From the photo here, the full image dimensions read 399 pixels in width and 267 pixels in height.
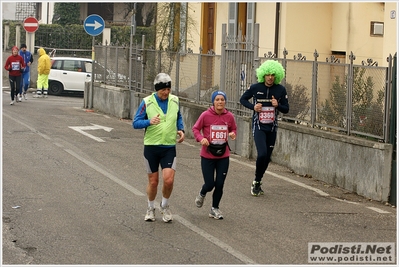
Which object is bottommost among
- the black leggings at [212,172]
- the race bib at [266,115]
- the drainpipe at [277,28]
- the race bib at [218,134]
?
the black leggings at [212,172]

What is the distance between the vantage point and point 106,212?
1019 centimetres

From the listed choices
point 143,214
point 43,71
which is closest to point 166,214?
point 143,214

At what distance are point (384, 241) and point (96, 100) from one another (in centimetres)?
1759

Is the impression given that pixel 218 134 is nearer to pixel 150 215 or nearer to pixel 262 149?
pixel 150 215

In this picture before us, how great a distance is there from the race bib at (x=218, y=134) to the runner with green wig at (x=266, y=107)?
185 centimetres

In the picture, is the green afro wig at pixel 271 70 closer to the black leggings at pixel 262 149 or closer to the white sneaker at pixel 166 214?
the black leggings at pixel 262 149

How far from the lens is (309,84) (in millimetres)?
14539

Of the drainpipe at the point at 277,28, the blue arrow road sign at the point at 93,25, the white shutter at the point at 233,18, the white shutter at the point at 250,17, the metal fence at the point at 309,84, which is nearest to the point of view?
the metal fence at the point at 309,84

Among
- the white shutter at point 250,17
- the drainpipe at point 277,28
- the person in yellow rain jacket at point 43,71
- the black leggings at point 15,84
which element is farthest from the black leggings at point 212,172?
the person in yellow rain jacket at point 43,71

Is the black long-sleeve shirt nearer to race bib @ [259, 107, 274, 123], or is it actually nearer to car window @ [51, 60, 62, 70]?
race bib @ [259, 107, 274, 123]

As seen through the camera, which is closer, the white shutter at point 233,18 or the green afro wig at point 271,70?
the green afro wig at point 271,70

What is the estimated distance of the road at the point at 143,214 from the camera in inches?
326

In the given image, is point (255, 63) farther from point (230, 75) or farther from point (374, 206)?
point (374, 206)

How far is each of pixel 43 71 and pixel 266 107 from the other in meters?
18.9
